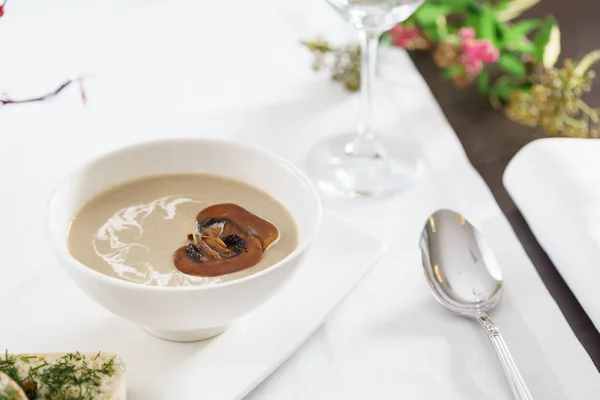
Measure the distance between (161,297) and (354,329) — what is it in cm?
28

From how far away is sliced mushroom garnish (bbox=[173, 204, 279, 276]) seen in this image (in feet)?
2.78

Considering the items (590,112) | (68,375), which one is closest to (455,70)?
(590,112)

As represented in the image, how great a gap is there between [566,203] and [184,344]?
528mm

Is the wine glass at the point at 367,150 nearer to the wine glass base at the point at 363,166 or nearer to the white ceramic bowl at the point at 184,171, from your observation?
the wine glass base at the point at 363,166

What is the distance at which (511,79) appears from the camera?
1.48 m

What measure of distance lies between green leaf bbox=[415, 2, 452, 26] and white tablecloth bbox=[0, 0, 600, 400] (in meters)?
0.08

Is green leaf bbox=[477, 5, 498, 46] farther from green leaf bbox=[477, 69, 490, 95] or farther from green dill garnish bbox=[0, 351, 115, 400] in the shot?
green dill garnish bbox=[0, 351, 115, 400]

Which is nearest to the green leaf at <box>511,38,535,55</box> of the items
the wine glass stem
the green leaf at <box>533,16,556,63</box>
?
the green leaf at <box>533,16,556,63</box>

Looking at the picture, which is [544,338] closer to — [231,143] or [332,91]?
[231,143]

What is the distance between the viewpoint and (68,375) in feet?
2.51

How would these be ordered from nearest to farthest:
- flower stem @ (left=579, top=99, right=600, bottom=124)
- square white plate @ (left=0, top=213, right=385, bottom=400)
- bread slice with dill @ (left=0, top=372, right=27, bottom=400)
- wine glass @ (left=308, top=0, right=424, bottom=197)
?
bread slice with dill @ (left=0, top=372, right=27, bottom=400) → square white plate @ (left=0, top=213, right=385, bottom=400) → wine glass @ (left=308, top=0, right=424, bottom=197) → flower stem @ (left=579, top=99, right=600, bottom=124)

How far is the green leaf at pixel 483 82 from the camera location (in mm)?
1436

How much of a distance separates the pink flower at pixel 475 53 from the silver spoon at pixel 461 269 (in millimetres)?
417

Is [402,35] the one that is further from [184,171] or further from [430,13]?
[184,171]
